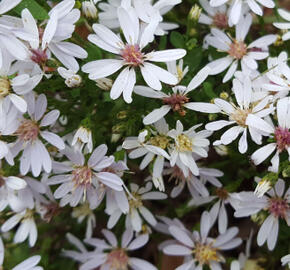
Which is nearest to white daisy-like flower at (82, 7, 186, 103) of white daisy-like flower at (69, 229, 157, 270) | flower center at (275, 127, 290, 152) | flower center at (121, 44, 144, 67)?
flower center at (121, 44, 144, 67)

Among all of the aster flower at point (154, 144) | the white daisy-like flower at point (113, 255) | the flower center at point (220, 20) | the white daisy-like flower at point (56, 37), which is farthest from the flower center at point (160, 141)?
the flower center at point (220, 20)

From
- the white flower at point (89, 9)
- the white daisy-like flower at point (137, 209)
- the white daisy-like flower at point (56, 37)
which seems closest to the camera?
the white daisy-like flower at point (56, 37)

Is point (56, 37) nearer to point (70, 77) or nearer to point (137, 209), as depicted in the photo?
point (70, 77)

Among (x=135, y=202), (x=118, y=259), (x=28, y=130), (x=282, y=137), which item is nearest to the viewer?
(x=282, y=137)

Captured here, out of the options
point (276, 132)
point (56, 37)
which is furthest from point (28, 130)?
point (276, 132)

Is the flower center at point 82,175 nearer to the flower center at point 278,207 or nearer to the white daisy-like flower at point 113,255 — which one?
the white daisy-like flower at point 113,255

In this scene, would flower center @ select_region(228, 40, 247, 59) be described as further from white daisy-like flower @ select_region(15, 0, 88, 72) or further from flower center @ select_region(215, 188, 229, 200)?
white daisy-like flower @ select_region(15, 0, 88, 72)
